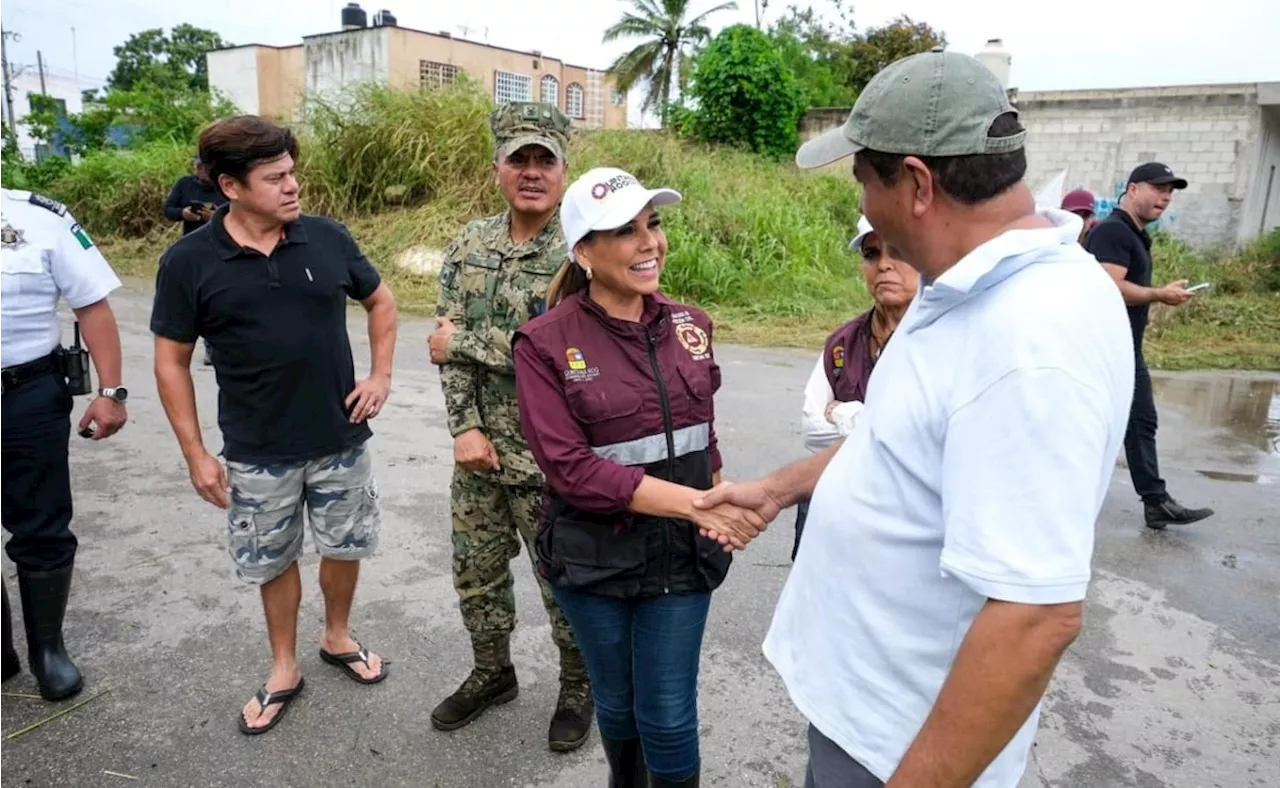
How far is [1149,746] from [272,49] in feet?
117

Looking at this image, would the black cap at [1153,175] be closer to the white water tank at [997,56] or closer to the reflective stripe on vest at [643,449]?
the reflective stripe on vest at [643,449]

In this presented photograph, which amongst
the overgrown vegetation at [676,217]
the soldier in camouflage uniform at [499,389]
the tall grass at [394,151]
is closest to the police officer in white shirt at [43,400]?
the soldier in camouflage uniform at [499,389]

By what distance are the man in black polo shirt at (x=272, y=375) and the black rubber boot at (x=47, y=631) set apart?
2.29ft

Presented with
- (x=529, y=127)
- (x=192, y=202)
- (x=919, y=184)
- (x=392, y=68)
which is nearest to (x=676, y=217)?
(x=192, y=202)

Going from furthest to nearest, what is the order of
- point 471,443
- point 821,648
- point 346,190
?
point 346,190, point 471,443, point 821,648

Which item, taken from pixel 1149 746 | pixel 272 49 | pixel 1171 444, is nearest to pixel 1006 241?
pixel 1149 746

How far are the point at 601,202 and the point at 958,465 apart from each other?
1.30 meters

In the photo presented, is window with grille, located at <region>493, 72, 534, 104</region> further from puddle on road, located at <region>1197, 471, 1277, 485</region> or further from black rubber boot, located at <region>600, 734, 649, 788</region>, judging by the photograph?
black rubber boot, located at <region>600, 734, 649, 788</region>

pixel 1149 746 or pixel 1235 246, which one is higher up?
pixel 1235 246

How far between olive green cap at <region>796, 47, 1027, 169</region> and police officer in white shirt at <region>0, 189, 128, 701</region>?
9.38ft

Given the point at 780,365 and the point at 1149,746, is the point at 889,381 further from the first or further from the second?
the point at 780,365

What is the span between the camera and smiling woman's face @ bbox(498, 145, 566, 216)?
276cm

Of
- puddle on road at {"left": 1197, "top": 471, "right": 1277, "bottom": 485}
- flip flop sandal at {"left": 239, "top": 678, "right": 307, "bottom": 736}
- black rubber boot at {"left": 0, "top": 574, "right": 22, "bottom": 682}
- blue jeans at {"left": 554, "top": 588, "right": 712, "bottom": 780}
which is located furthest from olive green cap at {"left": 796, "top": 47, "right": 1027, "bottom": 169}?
puddle on road at {"left": 1197, "top": 471, "right": 1277, "bottom": 485}

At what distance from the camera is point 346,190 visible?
14.1m
